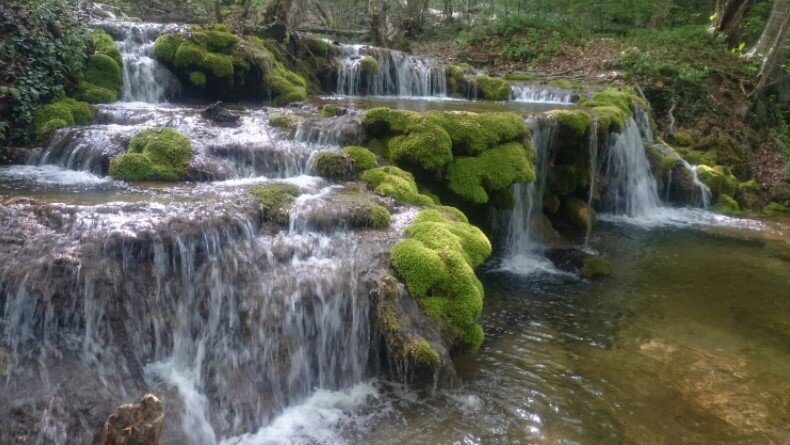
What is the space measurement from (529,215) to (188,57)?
8.52 metres

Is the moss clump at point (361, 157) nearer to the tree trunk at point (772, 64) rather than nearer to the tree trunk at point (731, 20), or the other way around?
the tree trunk at point (772, 64)

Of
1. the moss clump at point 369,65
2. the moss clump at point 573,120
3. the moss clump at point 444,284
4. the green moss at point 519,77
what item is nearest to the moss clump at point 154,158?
the moss clump at point 444,284

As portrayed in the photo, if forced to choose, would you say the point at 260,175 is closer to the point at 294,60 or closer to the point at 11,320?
the point at 11,320

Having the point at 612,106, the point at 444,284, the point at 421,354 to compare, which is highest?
the point at 612,106

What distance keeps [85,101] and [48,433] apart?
316 inches

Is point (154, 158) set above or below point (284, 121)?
below

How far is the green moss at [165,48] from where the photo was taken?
484 inches

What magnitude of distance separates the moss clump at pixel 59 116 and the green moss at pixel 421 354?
7.31 m

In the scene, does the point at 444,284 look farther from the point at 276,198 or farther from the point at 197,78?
the point at 197,78

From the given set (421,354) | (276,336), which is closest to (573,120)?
(421,354)

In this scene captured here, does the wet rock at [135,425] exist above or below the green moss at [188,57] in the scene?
below

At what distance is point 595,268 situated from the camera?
1007cm

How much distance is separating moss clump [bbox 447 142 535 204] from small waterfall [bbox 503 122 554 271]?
114cm

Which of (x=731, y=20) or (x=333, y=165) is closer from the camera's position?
(x=333, y=165)
